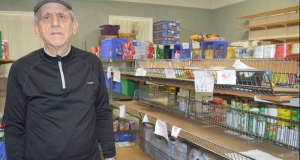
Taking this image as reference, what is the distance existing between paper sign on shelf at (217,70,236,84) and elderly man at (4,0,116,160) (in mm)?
685

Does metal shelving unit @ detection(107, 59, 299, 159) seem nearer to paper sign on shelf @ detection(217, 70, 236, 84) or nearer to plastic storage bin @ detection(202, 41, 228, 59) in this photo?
paper sign on shelf @ detection(217, 70, 236, 84)

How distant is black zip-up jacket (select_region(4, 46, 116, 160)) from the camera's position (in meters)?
1.33

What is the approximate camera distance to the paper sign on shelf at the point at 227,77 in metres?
1.19

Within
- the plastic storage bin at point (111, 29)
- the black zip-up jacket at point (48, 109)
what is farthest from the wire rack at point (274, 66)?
the plastic storage bin at point (111, 29)

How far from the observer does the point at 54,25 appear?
1.32 meters

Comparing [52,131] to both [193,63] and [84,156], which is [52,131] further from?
[193,63]

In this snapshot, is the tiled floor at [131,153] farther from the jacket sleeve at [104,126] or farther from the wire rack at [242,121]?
the jacket sleeve at [104,126]

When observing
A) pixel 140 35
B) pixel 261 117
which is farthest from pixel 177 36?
pixel 261 117

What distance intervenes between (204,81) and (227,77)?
0.20m

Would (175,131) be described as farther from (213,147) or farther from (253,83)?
(253,83)

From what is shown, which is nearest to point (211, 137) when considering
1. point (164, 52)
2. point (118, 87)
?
point (164, 52)

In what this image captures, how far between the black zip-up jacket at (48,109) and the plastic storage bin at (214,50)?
1.37 metres

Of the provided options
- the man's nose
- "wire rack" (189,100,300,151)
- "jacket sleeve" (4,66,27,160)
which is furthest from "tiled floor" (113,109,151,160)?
the man's nose

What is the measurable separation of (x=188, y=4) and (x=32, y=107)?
19.8ft
